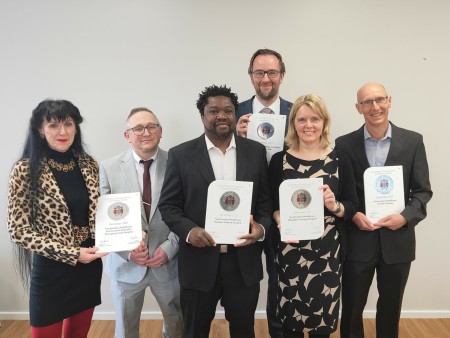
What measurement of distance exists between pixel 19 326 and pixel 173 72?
Result: 2.80 metres

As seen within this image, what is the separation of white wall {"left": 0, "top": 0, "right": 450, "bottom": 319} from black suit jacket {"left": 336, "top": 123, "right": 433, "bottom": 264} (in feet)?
3.18

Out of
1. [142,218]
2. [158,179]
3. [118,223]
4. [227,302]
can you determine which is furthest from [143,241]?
[227,302]

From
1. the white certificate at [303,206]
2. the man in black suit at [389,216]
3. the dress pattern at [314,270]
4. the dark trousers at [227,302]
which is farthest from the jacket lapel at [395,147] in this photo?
the dark trousers at [227,302]

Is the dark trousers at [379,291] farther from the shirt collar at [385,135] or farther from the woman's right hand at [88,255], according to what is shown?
the woman's right hand at [88,255]

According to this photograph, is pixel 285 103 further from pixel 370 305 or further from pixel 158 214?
pixel 370 305

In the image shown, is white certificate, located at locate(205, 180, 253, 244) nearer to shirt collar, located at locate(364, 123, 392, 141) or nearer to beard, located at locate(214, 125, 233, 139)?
beard, located at locate(214, 125, 233, 139)

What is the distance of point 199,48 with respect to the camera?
124 inches

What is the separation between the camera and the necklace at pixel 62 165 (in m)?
2.05

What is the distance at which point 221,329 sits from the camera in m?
3.28

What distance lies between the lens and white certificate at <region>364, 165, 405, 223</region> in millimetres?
2217

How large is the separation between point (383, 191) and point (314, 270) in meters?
0.68

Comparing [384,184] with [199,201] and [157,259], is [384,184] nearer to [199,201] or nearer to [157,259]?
[199,201]

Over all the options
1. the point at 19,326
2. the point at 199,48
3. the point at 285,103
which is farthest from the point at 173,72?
the point at 19,326

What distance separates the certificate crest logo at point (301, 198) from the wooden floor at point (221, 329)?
5.63 ft
